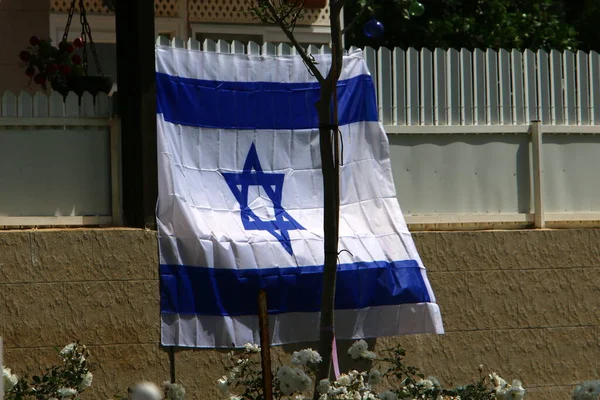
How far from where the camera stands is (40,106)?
7355mm

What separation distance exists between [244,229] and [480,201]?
1.96m

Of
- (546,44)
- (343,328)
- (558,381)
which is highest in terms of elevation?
(546,44)

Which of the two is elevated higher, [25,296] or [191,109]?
[191,109]

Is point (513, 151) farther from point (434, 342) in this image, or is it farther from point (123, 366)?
point (123, 366)

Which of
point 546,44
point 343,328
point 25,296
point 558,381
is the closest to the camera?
point 25,296

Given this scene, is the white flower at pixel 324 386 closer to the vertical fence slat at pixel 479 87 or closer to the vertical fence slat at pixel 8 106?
the vertical fence slat at pixel 8 106

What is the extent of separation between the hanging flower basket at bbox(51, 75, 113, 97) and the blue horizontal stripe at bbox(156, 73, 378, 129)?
0.84m

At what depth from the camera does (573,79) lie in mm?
8578

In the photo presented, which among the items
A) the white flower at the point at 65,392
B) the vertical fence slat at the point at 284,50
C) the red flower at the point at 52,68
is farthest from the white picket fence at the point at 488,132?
the white flower at the point at 65,392

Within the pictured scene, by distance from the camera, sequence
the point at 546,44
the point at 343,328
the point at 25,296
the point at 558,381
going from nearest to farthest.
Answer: the point at 25,296, the point at 343,328, the point at 558,381, the point at 546,44

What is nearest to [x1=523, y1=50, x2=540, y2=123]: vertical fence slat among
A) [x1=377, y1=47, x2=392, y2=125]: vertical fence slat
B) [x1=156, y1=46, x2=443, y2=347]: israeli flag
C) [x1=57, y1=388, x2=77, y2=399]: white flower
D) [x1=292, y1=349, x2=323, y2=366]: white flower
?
[x1=377, y1=47, x2=392, y2=125]: vertical fence slat

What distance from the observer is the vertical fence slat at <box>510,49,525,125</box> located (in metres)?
8.41

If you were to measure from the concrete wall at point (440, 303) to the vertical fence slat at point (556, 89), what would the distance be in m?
0.94

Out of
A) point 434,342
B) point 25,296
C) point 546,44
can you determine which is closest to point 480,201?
point 434,342
